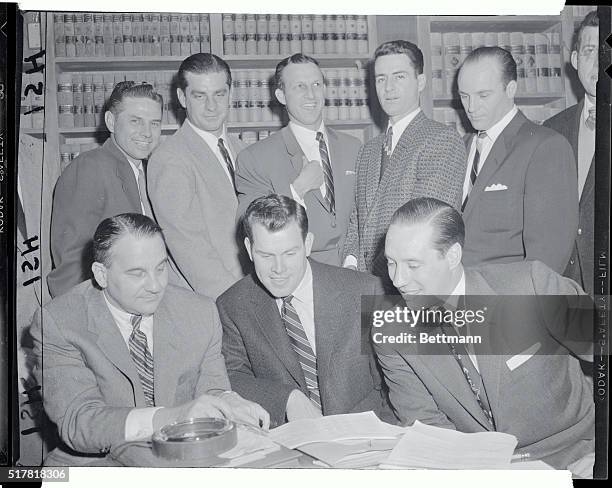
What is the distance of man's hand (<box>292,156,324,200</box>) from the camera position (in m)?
2.95

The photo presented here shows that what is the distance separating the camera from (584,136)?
2936 mm

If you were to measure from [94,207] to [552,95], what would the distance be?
2.01 m

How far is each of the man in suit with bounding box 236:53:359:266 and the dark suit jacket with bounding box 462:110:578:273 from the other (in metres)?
0.55

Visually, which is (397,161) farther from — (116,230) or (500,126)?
(116,230)

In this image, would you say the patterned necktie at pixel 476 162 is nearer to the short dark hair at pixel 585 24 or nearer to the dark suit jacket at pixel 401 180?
the dark suit jacket at pixel 401 180

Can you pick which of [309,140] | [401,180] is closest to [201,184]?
[309,140]

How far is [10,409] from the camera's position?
299 centimetres

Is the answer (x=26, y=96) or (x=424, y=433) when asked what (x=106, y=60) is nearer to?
(x=26, y=96)

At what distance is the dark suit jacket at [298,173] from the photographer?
2938 millimetres

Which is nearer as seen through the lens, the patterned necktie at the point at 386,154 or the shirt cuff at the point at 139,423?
the shirt cuff at the point at 139,423

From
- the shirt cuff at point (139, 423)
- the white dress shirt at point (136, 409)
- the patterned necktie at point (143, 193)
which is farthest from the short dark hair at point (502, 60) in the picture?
the shirt cuff at point (139, 423)

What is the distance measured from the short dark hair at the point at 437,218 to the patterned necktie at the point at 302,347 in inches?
22.0

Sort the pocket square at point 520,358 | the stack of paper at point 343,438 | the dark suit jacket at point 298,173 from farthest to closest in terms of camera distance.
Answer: the dark suit jacket at point 298,173
the pocket square at point 520,358
the stack of paper at point 343,438

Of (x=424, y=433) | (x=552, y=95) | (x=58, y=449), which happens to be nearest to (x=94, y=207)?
(x=58, y=449)
